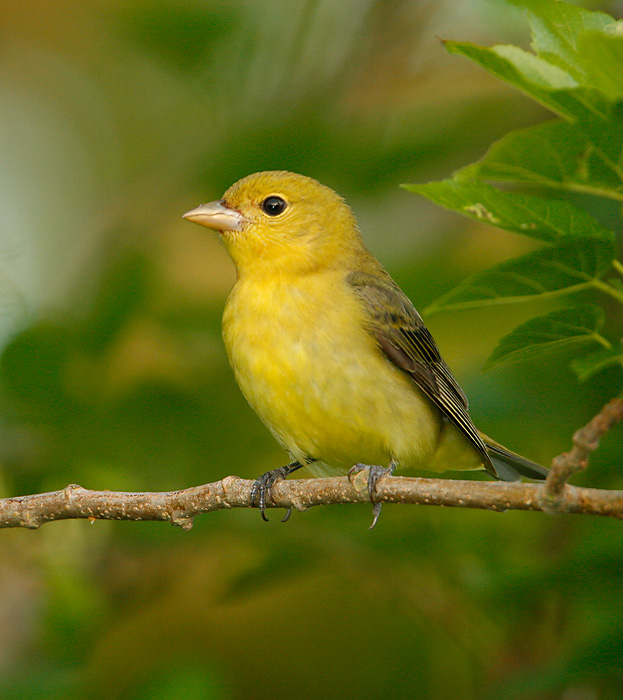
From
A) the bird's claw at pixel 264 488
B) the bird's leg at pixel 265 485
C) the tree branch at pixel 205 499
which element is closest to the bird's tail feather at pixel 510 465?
the bird's leg at pixel 265 485

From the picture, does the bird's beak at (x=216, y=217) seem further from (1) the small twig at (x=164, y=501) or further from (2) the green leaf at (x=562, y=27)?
(2) the green leaf at (x=562, y=27)

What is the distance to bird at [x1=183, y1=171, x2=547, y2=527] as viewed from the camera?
340 cm

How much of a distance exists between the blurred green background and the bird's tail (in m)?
0.12

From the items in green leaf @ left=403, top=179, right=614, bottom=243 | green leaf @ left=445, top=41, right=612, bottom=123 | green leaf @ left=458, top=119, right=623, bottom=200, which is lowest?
green leaf @ left=403, top=179, right=614, bottom=243

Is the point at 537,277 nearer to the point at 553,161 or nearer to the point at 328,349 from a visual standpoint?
the point at 553,161

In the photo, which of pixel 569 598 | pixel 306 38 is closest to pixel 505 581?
pixel 569 598

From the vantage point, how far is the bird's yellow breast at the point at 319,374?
3.38m

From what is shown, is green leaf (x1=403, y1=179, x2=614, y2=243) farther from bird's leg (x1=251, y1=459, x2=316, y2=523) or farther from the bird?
the bird

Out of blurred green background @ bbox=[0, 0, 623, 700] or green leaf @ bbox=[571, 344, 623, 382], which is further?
blurred green background @ bbox=[0, 0, 623, 700]

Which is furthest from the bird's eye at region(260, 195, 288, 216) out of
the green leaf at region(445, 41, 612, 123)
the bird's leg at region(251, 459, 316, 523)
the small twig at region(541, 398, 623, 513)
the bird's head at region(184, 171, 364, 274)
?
the small twig at region(541, 398, 623, 513)

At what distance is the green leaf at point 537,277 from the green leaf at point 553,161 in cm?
13

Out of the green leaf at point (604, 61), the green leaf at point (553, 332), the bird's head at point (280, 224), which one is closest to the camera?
the green leaf at point (604, 61)

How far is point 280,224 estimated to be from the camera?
12.9ft

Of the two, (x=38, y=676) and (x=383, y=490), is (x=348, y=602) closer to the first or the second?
(x=38, y=676)
